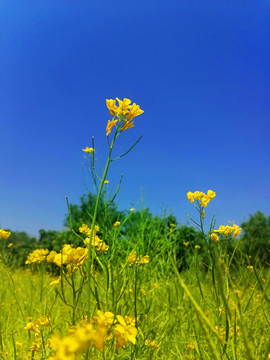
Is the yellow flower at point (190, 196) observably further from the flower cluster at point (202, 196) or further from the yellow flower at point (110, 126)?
the yellow flower at point (110, 126)

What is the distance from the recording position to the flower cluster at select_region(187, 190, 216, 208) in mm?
1108

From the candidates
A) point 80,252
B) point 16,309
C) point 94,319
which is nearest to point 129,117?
point 80,252

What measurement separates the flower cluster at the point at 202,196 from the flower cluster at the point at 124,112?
41 cm

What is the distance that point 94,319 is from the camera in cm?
55

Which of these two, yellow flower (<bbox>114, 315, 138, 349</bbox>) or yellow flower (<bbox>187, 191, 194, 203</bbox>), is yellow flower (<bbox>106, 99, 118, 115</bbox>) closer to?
yellow flower (<bbox>187, 191, 194, 203</bbox>)

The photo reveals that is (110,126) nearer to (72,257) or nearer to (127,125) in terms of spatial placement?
(127,125)

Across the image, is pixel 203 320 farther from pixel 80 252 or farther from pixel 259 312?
pixel 259 312

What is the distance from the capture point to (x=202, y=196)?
3.67 feet

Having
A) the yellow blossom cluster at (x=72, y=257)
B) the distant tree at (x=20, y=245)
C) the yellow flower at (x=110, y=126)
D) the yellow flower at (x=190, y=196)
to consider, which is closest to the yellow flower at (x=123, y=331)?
the yellow blossom cluster at (x=72, y=257)

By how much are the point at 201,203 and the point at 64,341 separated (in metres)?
0.86

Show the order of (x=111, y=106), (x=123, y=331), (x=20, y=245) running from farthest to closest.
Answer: (x=20, y=245) → (x=111, y=106) → (x=123, y=331)

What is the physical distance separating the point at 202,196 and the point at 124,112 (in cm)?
47

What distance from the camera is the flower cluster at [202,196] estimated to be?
1.11 metres

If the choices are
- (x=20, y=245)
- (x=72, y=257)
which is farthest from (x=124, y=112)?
(x=20, y=245)
